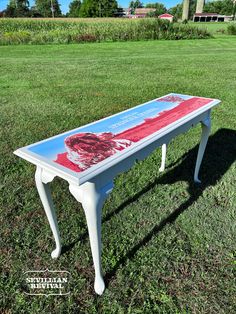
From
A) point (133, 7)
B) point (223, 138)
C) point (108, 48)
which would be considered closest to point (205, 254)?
point (223, 138)

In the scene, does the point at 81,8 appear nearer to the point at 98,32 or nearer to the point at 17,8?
the point at 17,8

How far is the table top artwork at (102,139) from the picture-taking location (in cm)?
156

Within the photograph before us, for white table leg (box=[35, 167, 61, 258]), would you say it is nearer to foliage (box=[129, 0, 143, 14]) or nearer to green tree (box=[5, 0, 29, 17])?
green tree (box=[5, 0, 29, 17])

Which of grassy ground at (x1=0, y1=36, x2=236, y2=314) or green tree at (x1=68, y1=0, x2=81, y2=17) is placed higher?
green tree at (x1=68, y1=0, x2=81, y2=17)

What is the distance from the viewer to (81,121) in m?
4.91

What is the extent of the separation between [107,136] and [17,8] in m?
75.9

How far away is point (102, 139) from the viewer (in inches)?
72.2

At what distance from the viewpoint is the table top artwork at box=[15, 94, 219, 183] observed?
1562mm

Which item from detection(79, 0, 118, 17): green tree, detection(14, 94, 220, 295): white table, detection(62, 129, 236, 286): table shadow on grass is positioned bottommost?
detection(62, 129, 236, 286): table shadow on grass

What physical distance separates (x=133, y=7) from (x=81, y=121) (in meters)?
124

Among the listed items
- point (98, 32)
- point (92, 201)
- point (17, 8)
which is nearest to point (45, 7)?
point (17, 8)

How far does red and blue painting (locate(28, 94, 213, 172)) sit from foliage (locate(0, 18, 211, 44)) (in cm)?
1527

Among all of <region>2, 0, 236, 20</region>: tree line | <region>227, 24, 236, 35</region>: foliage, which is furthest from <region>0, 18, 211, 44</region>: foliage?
<region>2, 0, 236, 20</region>: tree line

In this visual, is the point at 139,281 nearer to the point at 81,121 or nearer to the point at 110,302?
the point at 110,302
